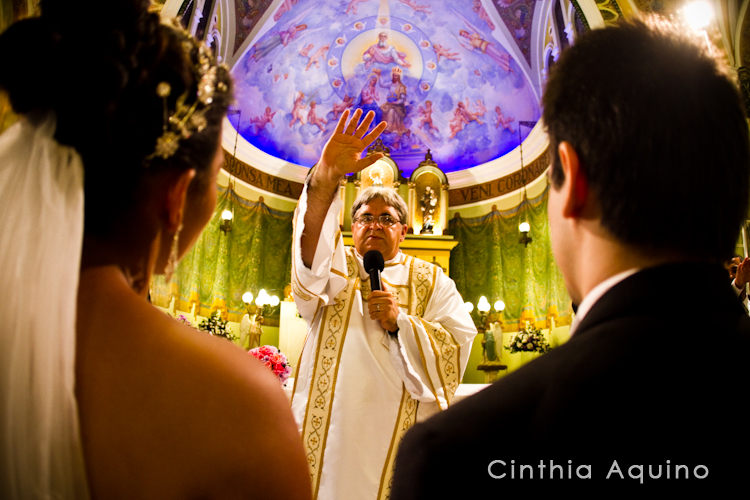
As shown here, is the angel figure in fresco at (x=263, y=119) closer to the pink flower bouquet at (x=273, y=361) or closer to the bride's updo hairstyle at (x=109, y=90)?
the pink flower bouquet at (x=273, y=361)

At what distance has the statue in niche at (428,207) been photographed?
39.2ft

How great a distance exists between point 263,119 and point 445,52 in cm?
447

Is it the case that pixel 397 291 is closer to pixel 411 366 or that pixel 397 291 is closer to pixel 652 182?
pixel 411 366

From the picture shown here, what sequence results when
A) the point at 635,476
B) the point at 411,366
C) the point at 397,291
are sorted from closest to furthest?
1. the point at 635,476
2. the point at 411,366
3. the point at 397,291

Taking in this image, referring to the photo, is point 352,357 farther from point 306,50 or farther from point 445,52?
point 445,52

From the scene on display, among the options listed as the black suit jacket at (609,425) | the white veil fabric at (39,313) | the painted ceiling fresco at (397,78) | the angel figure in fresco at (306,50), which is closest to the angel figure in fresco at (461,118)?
the painted ceiling fresco at (397,78)

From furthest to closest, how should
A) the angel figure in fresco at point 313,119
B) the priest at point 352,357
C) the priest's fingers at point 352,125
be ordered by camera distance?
the angel figure in fresco at point 313,119, the priest at point 352,357, the priest's fingers at point 352,125

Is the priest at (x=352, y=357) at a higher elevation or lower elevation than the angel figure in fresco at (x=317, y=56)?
lower

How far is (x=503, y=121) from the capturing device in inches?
502

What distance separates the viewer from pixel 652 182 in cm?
89

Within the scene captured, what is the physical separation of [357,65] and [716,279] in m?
13.5

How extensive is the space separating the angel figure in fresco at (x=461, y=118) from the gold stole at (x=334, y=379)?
10537mm

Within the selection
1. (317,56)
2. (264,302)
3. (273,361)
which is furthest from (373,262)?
(317,56)

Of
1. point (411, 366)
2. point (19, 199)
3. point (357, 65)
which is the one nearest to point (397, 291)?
point (411, 366)
